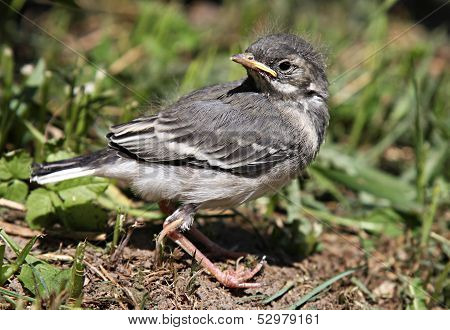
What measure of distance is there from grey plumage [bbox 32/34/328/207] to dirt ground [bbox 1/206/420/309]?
1.42 feet

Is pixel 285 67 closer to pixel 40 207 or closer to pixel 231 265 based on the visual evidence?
pixel 231 265

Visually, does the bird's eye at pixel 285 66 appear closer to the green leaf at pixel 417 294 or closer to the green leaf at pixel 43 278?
the green leaf at pixel 417 294

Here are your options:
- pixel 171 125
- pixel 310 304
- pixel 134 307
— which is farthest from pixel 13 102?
pixel 310 304

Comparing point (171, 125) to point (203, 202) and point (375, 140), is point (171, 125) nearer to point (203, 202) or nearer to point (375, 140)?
point (203, 202)

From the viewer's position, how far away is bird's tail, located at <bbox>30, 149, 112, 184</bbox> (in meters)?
3.91

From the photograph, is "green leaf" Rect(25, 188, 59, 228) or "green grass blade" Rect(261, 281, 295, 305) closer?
"green grass blade" Rect(261, 281, 295, 305)

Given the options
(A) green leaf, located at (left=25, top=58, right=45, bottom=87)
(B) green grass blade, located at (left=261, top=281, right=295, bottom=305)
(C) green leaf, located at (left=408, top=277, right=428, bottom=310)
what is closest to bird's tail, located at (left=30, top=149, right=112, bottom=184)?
(A) green leaf, located at (left=25, top=58, right=45, bottom=87)

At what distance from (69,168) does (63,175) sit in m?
0.07

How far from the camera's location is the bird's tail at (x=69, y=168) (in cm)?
391

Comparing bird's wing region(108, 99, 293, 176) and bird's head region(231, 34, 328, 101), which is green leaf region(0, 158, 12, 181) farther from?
bird's head region(231, 34, 328, 101)

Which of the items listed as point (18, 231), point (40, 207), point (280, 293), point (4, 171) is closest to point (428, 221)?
point (280, 293)

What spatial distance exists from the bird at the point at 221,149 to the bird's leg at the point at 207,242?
22 cm

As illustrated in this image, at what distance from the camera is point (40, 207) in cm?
401

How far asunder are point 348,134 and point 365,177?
0.97 meters
